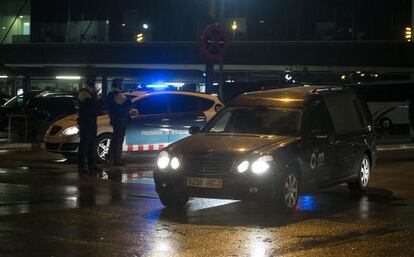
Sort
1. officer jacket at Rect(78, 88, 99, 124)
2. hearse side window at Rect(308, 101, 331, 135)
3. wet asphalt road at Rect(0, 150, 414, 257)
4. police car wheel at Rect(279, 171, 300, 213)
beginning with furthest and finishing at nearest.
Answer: officer jacket at Rect(78, 88, 99, 124) → hearse side window at Rect(308, 101, 331, 135) → police car wheel at Rect(279, 171, 300, 213) → wet asphalt road at Rect(0, 150, 414, 257)

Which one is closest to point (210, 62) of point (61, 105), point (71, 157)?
point (71, 157)

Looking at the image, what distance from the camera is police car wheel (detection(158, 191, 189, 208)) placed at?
9953 mm

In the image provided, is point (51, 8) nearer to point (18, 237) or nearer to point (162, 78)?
point (162, 78)

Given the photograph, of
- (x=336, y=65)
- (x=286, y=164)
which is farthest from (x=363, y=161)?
(x=336, y=65)

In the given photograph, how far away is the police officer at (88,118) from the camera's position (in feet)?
44.2

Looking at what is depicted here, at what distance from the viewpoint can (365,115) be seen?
12.5 meters

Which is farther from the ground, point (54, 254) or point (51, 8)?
point (51, 8)

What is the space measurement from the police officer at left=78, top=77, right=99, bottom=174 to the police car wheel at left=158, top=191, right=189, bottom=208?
3885 millimetres

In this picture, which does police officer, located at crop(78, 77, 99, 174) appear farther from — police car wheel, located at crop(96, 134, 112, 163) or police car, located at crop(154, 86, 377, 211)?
police car, located at crop(154, 86, 377, 211)

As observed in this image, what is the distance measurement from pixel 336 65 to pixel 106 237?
1477 inches

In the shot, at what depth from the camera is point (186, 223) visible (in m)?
9.02

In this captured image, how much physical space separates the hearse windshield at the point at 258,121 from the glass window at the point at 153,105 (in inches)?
220

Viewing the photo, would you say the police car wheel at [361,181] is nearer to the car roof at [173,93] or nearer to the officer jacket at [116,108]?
the officer jacket at [116,108]

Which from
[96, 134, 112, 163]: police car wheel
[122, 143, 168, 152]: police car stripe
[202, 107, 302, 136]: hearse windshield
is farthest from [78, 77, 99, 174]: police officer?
[202, 107, 302, 136]: hearse windshield
